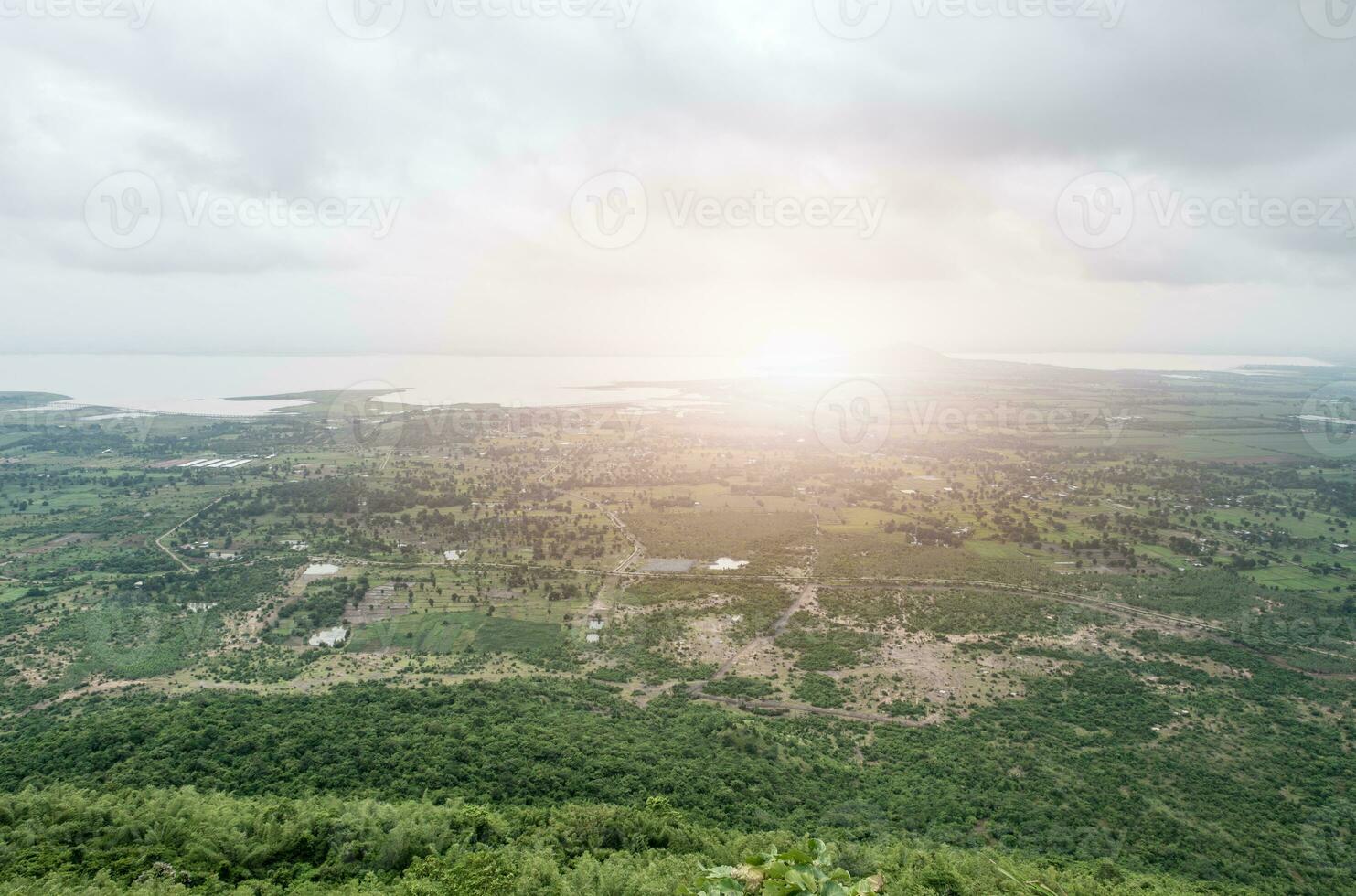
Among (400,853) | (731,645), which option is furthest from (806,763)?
(400,853)

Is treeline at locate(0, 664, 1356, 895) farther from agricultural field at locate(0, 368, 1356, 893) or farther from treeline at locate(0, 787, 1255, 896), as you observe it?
treeline at locate(0, 787, 1255, 896)

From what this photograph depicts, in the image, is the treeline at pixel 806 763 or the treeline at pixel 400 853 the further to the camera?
the treeline at pixel 806 763

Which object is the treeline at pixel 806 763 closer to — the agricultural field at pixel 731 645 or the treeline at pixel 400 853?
the agricultural field at pixel 731 645

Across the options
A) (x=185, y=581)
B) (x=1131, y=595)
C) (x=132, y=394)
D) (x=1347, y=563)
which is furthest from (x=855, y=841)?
(x=132, y=394)

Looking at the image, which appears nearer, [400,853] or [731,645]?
[400,853]

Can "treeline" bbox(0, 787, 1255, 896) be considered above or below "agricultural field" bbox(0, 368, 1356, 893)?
above

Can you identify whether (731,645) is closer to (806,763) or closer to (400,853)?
(806,763)

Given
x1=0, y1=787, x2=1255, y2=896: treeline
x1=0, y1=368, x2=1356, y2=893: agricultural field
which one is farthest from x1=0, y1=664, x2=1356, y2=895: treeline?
x1=0, y1=787, x2=1255, y2=896: treeline

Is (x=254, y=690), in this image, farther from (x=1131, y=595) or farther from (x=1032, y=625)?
(x=1131, y=595)

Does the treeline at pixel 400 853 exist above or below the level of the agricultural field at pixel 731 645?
above

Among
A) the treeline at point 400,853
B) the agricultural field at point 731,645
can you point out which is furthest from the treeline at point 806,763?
the treeline at point 400,853

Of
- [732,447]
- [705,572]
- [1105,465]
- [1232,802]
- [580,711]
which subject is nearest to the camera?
[1232,802]
